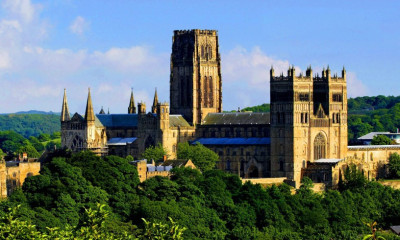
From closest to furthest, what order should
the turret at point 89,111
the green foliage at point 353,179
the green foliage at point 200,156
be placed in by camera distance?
the green foliage at point 353,179, the green foliage at point 200,156, the turret at point 89,111

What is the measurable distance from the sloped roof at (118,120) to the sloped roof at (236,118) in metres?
10.3

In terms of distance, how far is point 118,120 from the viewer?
507ft

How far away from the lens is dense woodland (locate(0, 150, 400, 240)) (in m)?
97.6

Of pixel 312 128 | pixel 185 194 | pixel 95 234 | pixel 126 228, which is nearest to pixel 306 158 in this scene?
pixel 312 128

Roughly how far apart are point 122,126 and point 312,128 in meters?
29.1

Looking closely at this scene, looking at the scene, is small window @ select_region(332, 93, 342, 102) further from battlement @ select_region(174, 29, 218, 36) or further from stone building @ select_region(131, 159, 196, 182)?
battlement @ select_region(174, 29, 218, 36)

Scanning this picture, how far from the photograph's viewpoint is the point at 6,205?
9450 centimetres

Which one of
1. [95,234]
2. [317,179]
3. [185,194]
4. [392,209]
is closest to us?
[95,234]

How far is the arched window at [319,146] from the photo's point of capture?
136 meters

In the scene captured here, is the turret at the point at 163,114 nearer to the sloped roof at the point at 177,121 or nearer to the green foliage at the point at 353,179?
the sloped roof at the point at 177,121

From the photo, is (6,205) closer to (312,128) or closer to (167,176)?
(167,176)

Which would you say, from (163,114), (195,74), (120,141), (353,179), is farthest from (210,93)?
(353,179)

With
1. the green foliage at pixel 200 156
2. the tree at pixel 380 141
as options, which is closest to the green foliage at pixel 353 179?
the green foliage at pixel 200 156

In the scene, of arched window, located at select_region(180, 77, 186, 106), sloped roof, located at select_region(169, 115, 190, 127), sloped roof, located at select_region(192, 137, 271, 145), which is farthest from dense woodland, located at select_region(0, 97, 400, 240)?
arched window, located at select_region(180, 77, 186, 106)
